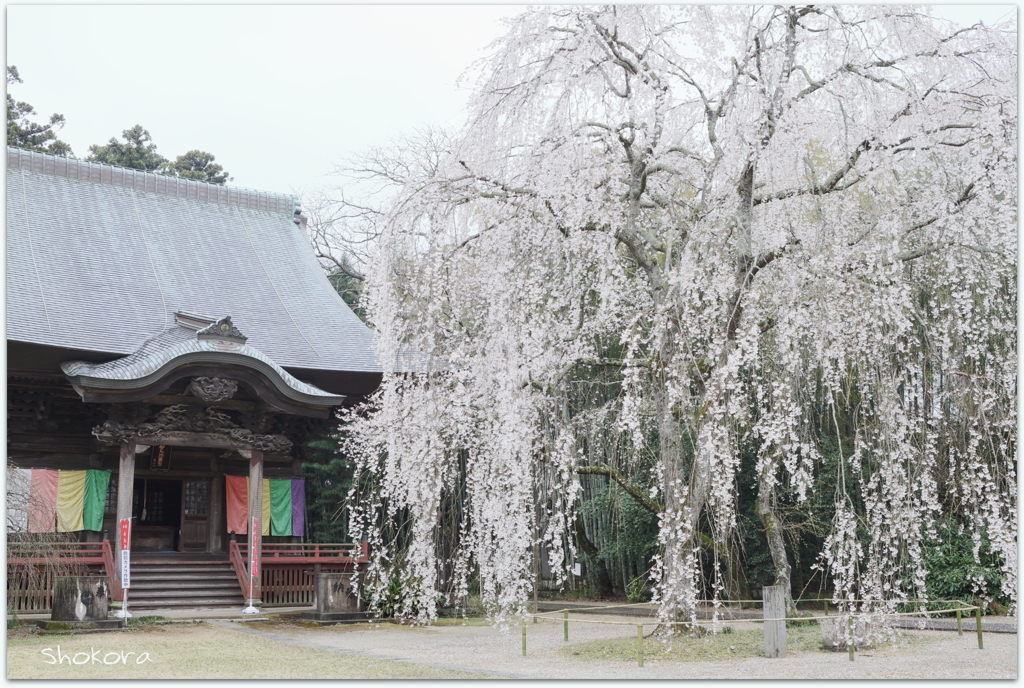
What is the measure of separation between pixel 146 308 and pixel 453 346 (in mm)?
5588

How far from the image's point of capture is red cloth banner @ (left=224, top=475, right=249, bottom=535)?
11.6 m

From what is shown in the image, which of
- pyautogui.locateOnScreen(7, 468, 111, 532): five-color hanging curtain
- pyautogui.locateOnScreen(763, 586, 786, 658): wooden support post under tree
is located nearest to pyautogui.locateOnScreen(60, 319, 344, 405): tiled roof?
pyautogui.locateOnScreen(7, 468, 111, 532): five-color hanging curtain

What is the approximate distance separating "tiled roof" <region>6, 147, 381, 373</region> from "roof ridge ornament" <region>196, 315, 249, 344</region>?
0.87 m

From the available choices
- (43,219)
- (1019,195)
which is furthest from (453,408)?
(43,219)

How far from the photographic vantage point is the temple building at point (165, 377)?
9.98 m

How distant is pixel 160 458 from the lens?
11.4 m

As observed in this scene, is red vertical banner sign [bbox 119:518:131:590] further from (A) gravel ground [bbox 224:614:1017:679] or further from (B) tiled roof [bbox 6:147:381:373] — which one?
(B) tiled roof [bbox 6:147:381:373]

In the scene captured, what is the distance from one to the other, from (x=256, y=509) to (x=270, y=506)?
1146 millimetres

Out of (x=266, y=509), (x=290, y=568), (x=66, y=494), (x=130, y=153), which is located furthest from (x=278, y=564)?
(x=130, y=153)

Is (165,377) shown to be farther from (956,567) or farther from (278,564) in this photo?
(956,567)

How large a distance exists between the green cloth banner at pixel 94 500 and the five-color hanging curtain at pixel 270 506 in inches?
62.5

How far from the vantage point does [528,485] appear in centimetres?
602

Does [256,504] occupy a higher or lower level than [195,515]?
higher

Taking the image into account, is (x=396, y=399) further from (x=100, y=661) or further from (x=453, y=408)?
(x=100, y=661)
